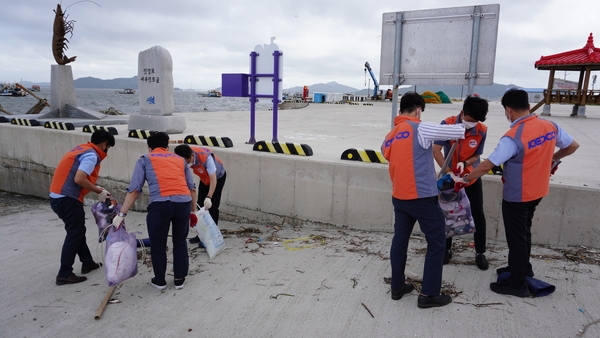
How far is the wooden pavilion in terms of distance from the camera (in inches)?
667

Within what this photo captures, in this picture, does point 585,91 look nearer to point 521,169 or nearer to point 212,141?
point 212,141

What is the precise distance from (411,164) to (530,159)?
1033 mm

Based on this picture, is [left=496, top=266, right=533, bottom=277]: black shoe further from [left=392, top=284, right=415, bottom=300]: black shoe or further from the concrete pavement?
[left=392, top=284, right=415, bottom=300]: black shoe

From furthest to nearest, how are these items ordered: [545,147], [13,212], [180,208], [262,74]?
[13,212]
[262,74]
[180,208]
[545,147]

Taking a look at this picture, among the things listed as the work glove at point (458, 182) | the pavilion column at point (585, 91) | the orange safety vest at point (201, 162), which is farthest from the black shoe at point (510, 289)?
the pavilion column at point (585, 91)

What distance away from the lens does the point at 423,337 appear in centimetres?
330

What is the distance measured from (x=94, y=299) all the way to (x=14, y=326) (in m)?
0.70

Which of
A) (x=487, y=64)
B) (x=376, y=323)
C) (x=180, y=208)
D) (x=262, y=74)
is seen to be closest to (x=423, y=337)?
(x=376, y=323)

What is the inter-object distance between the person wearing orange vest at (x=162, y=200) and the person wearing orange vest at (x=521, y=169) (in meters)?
2.68

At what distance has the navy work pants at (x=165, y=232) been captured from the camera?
4.12 metres

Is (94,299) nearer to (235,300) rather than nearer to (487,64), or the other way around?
(235,300)

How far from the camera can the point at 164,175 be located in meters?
4.12

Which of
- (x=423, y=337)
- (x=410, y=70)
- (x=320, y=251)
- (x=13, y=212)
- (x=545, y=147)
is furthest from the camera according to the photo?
(x=13, y=212)

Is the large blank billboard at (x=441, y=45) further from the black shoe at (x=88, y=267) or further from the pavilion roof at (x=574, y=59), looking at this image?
the pavilion roof at (x=574, y=59)
